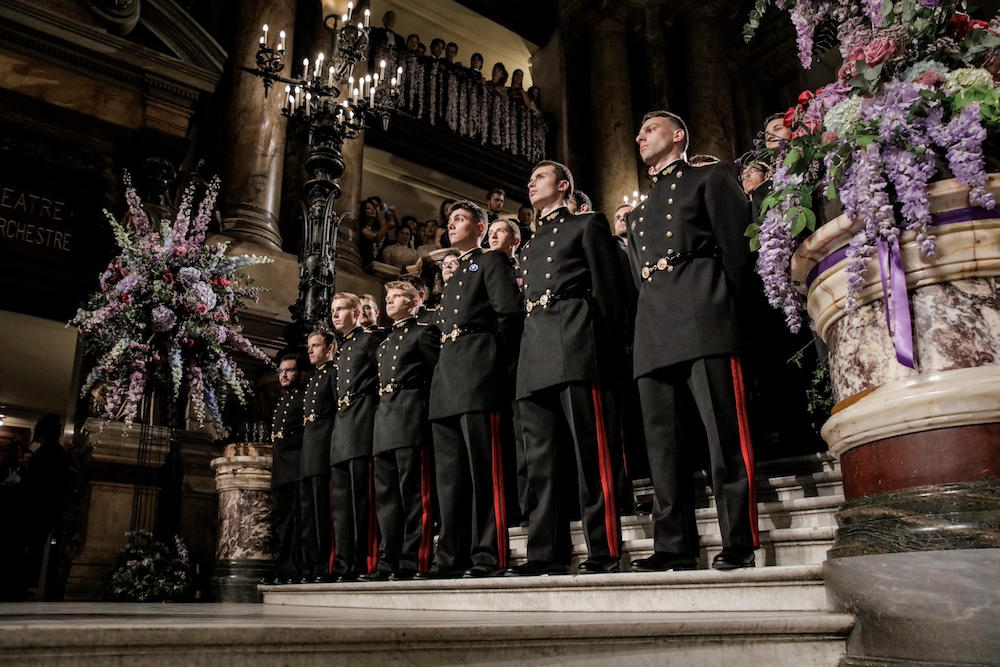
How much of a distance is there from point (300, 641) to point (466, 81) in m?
12.6

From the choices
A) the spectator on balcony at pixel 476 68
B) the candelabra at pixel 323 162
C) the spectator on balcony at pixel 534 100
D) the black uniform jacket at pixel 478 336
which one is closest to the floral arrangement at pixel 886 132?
the black uniform jacket at pixel 478 336

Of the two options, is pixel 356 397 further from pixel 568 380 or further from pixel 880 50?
pixel 880 50

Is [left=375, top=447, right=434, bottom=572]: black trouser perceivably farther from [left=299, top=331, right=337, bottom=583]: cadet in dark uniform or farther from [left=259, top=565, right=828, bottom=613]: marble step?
[left=299, top=331, right=337, bottom=583]: cadet in dark uniform

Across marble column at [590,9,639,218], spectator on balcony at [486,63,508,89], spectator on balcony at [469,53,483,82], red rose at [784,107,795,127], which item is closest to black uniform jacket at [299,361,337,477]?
red rose at [784,107,795,127]

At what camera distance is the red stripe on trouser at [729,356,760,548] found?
2.50 meters

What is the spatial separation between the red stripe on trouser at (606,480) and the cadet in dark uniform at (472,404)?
2.14 feet

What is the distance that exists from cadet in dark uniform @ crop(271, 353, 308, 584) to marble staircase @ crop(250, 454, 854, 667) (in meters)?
1.49

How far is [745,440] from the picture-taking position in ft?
8.70

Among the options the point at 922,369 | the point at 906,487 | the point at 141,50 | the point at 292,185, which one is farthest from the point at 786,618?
the point at 292,185

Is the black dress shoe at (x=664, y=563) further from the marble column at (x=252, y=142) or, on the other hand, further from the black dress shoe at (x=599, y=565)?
the marble column at (x=252, y=142)

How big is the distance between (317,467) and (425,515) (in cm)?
113

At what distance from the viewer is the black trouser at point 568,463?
2.97 metres

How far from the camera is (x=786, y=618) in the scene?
1.77m

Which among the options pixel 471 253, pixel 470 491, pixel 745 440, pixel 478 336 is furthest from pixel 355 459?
pixel 745 440
